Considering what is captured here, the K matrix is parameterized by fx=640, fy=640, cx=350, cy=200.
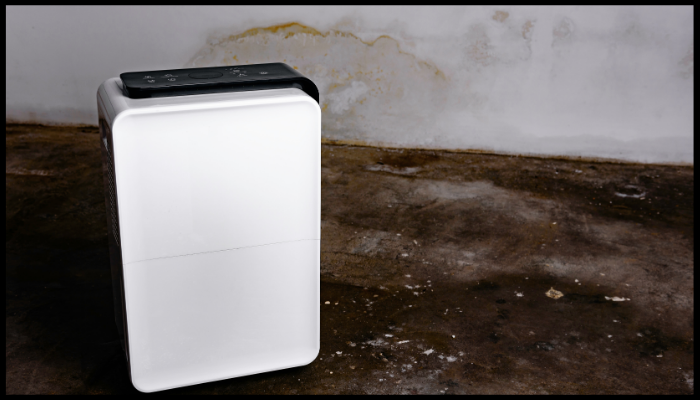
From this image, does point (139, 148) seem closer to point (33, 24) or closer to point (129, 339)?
point (129, 339)

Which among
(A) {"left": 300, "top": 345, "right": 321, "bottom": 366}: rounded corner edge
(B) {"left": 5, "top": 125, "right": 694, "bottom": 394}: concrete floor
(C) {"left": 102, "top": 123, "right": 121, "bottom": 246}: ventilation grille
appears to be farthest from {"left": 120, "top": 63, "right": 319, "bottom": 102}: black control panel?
(B) {"left": 5, "top": 125, "right": 694, "bottom": 394}: concrete floor

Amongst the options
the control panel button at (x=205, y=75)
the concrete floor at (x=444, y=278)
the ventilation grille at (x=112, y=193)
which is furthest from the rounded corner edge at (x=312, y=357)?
the control panel button at (x=205, y=75)

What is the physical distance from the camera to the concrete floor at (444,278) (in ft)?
8.00

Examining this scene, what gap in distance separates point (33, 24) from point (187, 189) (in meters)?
3.78

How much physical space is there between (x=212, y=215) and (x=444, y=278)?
58.3 inches

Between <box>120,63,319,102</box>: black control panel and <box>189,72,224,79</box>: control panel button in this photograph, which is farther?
<box>189,72,224,79</box>: control panel button

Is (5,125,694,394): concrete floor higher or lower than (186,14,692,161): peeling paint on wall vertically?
lower

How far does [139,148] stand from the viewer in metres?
1.86

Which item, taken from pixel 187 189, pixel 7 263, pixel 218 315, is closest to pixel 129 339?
pixel 218 315

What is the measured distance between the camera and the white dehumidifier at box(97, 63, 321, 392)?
189 cm

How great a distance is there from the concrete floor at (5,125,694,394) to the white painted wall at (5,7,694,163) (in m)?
0.27

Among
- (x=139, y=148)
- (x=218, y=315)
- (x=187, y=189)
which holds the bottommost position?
(x=218, y=315)

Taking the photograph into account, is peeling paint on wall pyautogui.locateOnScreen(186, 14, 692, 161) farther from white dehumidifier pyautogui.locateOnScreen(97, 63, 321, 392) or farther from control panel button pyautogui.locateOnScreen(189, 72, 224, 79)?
control panel button pyautogui.locateOnScreen(189, 72, 224, 79)

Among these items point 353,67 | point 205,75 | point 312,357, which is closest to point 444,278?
point 312,357
